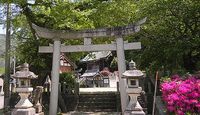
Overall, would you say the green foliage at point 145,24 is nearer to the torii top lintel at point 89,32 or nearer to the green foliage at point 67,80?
the torii top lintel at point 89,32

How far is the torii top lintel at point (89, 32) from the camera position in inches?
682

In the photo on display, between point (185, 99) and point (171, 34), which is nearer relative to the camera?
point (185, 99)

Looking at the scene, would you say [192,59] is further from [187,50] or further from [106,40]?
[106,40]

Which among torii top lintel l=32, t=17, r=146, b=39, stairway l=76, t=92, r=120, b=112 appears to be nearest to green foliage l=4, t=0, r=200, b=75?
torii top lintel l=32, t=17, r=146, b=39

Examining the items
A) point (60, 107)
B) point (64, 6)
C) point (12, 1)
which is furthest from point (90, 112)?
point (12, 1)

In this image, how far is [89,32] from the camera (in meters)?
18.0

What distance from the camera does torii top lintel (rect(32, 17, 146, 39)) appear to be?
56.9 feet

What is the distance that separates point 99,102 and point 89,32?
20.5 feet

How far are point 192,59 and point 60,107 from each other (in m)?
9.39

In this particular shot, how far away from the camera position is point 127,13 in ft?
68.7

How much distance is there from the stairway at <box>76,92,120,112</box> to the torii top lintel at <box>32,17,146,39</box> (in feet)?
17.8

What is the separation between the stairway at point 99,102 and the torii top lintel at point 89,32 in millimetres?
5421

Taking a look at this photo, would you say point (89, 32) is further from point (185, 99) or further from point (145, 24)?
point (185, 99)

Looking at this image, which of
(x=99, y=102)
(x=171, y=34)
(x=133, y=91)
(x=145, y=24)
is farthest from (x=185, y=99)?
(x=99, y=102)
